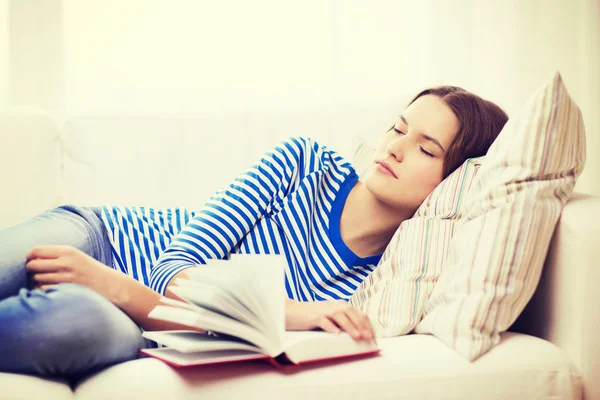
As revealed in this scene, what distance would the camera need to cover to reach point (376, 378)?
2.71 ft

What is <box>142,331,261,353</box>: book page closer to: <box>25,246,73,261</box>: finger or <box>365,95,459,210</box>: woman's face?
<box>25,246,73,261</box>: finger

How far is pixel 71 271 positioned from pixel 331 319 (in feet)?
1.53

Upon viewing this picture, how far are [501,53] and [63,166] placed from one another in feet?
5.13

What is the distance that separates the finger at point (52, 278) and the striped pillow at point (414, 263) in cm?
57

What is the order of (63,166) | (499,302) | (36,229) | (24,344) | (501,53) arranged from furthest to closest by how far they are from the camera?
1. (501,53)
2. (63,166)
3. (36,229)
4. (499,302)
5. (24,344)

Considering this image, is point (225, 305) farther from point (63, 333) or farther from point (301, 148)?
point (301, 148)

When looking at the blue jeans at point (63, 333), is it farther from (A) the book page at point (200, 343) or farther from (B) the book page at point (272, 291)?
(B) the book page at point (272, 291)

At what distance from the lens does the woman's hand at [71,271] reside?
99 cm

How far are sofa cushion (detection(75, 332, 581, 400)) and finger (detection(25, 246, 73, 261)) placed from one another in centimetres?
28

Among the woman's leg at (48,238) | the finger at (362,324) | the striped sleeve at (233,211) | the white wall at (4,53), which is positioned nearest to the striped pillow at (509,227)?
the finger at (362,324)

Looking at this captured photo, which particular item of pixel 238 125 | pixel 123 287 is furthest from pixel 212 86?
pixel 123 287

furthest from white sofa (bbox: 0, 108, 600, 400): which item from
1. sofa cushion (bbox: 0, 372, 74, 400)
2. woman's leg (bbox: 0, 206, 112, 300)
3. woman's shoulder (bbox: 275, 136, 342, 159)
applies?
woman's shoulder (bbox: 275, 136, 342, 159)

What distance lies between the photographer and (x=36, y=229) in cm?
119

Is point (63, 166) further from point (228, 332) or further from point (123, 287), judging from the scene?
point (228, 332)
